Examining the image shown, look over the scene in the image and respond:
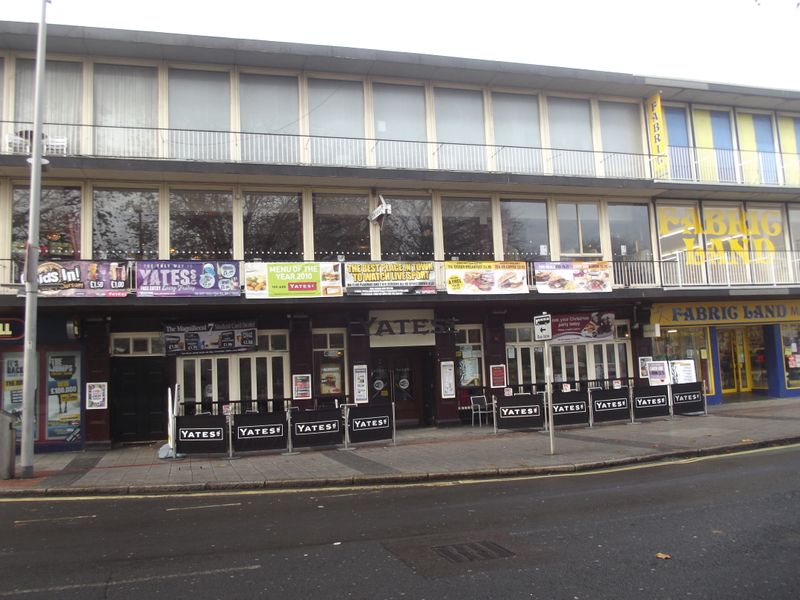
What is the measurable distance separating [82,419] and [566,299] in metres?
13.5

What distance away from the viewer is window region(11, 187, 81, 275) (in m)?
15.0

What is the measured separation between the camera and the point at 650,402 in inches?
650

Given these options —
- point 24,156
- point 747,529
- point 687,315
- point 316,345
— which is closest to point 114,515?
point 747,529

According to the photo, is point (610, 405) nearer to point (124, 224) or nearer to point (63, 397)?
point (124, 224)

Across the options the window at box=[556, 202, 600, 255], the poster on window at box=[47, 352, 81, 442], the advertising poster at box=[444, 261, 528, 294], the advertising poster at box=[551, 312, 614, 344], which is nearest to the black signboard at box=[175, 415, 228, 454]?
the poster on window at box=[47, 352, 81, 442]

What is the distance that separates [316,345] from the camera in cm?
1688

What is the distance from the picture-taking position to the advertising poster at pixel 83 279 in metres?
14.1

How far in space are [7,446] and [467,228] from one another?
12.6m

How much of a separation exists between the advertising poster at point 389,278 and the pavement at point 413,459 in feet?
12.8

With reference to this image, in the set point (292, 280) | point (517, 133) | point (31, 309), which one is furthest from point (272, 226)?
point (517, 133)

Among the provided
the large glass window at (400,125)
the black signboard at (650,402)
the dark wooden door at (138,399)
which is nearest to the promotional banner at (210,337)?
the dark wooden door at (138,399)

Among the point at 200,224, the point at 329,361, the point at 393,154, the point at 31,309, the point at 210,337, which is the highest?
the point at 393,154

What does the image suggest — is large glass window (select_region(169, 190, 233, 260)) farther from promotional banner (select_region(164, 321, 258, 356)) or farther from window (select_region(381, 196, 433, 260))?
window (select_region(381, 196, 433, 260))

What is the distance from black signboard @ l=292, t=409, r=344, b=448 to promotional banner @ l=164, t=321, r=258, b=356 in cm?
355
